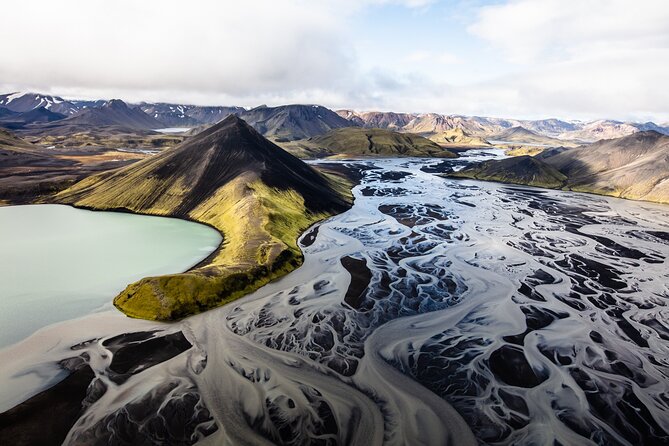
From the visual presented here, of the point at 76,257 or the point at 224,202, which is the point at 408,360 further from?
the point at 224,202

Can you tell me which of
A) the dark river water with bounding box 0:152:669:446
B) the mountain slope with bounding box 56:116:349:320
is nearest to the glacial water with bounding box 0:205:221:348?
the mountain slope with bounding box 56:116:349:320

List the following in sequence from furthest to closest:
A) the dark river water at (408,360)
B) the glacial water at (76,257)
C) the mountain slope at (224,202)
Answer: the mountain slope at (224,202), the glacial water at (76,257), the dark river water at (408,360)

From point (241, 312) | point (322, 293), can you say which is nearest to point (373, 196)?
point (322, 293)

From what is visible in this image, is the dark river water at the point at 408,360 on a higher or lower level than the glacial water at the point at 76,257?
higher

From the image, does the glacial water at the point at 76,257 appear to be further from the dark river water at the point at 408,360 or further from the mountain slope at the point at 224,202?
the dark river water at the point at 408,360

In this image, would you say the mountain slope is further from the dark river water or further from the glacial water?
the glacial water

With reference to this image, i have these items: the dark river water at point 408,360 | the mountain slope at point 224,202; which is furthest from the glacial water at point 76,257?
the dark river water at point 408,360
